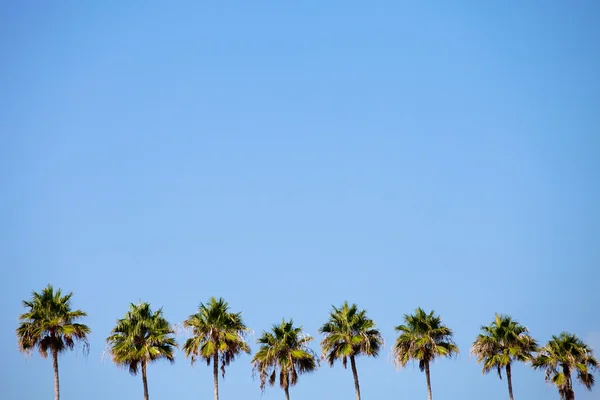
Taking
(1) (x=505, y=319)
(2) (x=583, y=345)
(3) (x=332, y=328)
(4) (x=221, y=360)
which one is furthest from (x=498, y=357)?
(4) (x=221, y=360)

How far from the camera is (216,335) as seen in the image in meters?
82.4

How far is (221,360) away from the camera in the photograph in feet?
274

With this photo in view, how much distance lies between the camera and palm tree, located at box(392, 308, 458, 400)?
290ft

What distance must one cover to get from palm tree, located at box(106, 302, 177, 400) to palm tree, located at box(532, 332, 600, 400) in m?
38.9

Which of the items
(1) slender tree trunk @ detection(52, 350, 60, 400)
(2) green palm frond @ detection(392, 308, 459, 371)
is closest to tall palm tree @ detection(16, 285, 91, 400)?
(1) slender tree trunk @ detection(52, 350, 60, 400)

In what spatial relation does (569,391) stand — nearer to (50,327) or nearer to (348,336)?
(348,336)

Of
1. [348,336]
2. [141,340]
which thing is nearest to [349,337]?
[348,336]

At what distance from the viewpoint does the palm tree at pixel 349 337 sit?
3359 inches

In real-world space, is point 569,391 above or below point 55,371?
below

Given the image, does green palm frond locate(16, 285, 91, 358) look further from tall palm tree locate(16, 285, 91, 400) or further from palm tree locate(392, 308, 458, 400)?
palm tree locate(392, 308, 458, 400)

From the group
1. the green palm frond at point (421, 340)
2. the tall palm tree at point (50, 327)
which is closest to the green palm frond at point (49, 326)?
the tall palm tree at point (50, 327)

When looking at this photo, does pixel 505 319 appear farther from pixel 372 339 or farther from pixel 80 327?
pixel 80 327

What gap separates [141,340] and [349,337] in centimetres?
1952

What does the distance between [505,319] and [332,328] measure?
19363 mm
